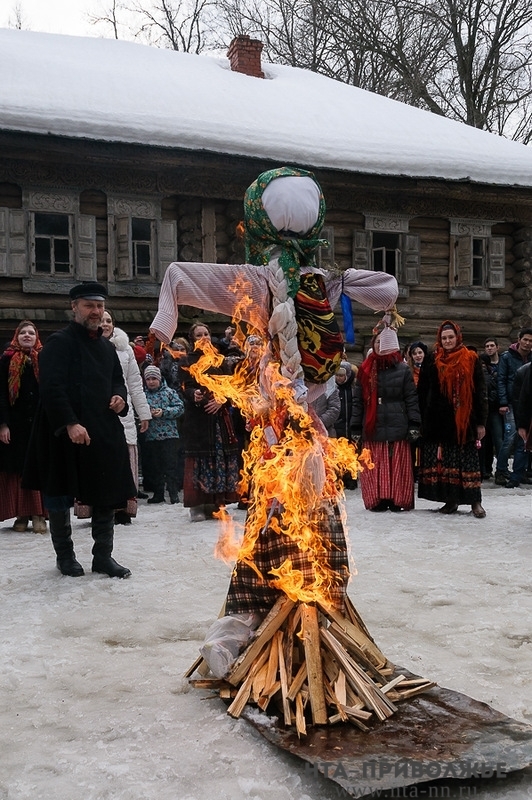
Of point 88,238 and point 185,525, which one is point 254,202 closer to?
point 185,525

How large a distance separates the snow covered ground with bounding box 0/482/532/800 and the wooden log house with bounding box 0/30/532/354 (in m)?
7.79

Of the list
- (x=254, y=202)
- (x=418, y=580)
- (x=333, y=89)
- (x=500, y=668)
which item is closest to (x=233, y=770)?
(x=500, y=668)

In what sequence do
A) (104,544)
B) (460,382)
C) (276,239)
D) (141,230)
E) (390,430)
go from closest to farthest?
(276,239) → (104,544) → (460,382) → (390,430) → (141,230)

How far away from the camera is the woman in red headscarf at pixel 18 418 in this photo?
7070 millimetres

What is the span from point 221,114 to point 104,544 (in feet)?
36.6

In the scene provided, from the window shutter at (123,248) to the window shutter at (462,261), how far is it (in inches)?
258

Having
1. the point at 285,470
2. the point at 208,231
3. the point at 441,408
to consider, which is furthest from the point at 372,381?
the point at 208,231

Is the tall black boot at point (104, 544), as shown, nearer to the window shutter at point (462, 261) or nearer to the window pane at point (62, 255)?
the window pane at point (62, 255)

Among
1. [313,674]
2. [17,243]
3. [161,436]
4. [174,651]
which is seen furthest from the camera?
[17,243]

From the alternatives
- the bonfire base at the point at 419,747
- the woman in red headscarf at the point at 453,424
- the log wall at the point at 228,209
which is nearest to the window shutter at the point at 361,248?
the log wall at the point at 228,209

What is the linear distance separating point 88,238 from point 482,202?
7826 mm

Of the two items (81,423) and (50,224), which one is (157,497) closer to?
(81,423)

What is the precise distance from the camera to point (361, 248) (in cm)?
1559

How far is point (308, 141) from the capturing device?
47.2ft
